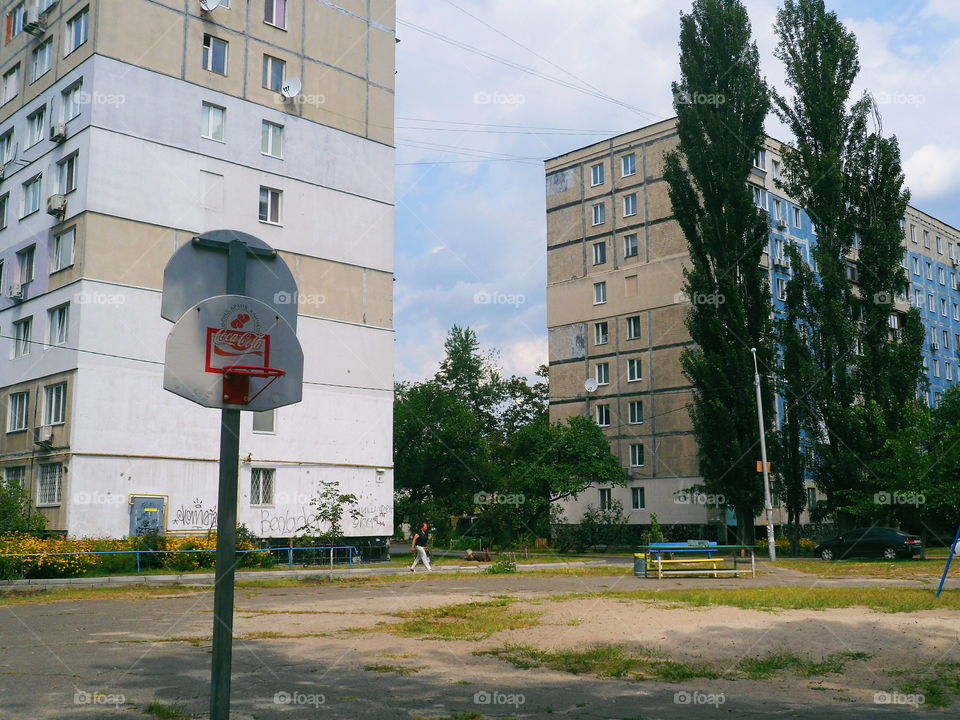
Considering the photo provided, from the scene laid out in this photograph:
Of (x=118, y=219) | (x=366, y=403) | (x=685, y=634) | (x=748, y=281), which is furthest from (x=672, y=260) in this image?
(x=685, y=634)

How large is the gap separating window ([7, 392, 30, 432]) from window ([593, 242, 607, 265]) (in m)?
35.8

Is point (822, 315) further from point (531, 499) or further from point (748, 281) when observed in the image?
point (531, 499)

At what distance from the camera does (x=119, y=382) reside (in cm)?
3164

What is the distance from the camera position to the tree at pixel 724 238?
4278 cm

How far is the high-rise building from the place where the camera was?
173 ft

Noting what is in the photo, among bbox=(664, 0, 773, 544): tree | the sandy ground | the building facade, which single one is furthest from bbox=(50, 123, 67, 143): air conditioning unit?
bbox=(664, 0, 773, 544): tree

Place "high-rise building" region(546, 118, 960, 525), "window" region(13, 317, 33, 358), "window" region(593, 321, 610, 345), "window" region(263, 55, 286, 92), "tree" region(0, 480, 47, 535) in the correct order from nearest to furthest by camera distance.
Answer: "tree" region(0, 480, 47, 535)
"window" region(13, 317, 33, 358)
"window" region(263, 55, 286, 92)
"high-rise building" region(546, 118, 960, 525)
"window" region(593, 321, 610, 345)

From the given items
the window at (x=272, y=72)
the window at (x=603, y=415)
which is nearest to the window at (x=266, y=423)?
the window at (x=272, y=72)

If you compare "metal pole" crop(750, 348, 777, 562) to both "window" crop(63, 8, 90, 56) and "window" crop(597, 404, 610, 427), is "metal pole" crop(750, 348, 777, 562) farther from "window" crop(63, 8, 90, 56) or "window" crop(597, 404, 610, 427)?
"window" crop(63, 8, 90, 56)

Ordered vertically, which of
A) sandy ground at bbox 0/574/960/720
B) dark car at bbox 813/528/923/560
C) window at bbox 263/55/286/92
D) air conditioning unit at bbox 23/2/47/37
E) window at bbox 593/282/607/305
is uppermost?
air conditioning unit at bbox 23/2/47/37

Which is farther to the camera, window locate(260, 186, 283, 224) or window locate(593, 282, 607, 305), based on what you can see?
window locate(593, 282, 607, 305)

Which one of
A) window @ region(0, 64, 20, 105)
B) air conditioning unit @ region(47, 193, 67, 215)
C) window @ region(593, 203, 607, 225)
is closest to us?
air conditioning unit @ region(47, 193, 67, 215)

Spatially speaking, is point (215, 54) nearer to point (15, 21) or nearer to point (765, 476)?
point (15, 21)

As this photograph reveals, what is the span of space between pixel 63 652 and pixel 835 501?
37.9 metres
